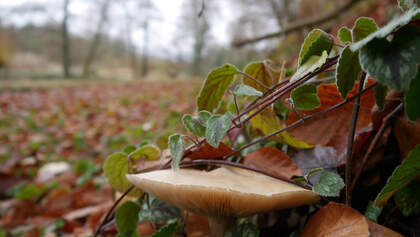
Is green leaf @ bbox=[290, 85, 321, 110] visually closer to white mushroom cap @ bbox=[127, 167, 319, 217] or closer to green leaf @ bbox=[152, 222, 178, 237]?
white mushroom cap @ bbox=[127, 167, 319, 217]

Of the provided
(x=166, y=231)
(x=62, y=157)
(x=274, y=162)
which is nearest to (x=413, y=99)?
(x=274, y=162)

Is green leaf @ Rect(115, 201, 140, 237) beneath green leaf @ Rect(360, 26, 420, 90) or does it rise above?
beneath

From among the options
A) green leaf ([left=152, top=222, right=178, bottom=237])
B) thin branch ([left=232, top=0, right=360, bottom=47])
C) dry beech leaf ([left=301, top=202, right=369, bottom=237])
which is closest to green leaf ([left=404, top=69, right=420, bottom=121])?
dry beech leaf ([left=301, top=202, right=369, bottom=237])

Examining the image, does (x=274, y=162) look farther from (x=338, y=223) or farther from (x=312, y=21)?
(x=312, y=21)

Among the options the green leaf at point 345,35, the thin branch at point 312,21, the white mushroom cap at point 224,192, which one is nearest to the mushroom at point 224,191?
the white mushroom cap at point 224,192

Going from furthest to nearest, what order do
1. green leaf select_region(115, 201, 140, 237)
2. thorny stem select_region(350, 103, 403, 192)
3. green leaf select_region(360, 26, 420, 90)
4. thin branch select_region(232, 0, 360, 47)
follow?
1. thin branch select_region(232, 0, 360, 47)
2. green leaf select_region(115, 201, 140, 237)
3. thorny stem select_region(350, 103, 403, 192)
4. green leaf select_region(360, 26, 420, 90)

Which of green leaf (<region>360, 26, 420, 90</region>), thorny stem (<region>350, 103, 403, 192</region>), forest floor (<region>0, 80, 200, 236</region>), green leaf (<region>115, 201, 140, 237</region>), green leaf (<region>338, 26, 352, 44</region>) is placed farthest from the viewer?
forest floor (<region>0, 80, 200, 236</region>)
